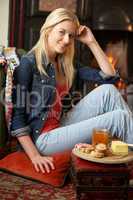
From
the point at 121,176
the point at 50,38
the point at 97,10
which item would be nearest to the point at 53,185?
the point at 121,176

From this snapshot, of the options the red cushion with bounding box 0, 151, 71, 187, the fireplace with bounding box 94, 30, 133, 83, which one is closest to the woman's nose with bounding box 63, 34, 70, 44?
the red cushion with bounding box 0, 151, 71, 187

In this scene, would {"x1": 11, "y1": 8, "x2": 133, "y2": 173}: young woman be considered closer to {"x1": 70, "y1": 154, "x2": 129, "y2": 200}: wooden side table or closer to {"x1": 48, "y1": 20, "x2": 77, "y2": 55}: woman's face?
{"x1": 48, "y1": 20, "x2": 77, "y2": 55}: woman's face

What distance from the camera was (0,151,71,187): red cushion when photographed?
180cm

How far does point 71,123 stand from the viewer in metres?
2.06

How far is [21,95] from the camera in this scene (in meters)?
1.92

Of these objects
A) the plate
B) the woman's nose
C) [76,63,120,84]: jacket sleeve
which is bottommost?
the plate

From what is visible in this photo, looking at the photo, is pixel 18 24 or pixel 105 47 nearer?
Result: pixel 18 24

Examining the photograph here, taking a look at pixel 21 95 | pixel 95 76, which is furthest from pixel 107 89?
pixel 21 95

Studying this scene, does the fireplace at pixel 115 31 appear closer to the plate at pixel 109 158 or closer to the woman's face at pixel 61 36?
the woman's face at pixel 61 36

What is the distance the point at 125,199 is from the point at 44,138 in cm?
52

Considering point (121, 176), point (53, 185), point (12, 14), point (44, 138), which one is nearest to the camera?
point (121, 176)

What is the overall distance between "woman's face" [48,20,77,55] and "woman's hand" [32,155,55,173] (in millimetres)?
527

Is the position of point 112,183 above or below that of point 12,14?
below

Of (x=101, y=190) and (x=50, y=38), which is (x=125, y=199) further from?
(x=50, y=38)
